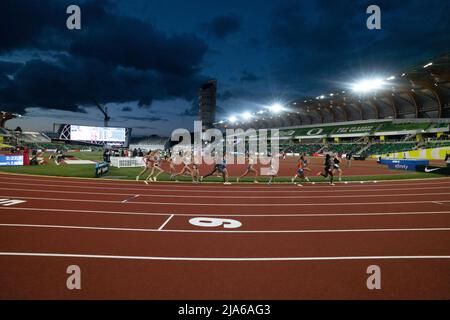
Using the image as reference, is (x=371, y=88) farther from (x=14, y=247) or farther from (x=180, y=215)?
(x=14, y=247)

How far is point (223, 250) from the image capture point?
5461mm

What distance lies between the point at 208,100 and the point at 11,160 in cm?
15304

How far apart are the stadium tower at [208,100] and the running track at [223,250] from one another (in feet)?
514

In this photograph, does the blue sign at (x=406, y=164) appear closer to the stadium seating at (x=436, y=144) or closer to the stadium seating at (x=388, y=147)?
the stadium seating at (x=436, y=144)

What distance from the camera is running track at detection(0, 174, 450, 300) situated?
3902 millimetres

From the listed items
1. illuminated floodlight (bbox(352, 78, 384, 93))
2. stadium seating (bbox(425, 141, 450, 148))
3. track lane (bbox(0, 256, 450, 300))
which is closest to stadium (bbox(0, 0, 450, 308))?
track lane (bbox(0, 256, 450, 300))

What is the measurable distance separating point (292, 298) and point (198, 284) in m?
1.40

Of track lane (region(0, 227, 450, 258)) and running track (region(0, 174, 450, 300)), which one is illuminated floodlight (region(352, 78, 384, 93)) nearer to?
running track (region(0, 174, 450, 300))

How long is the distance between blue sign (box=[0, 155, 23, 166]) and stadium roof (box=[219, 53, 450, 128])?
53.2m

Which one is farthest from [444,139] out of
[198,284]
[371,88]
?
[198,284]

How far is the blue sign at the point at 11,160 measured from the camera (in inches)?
1008

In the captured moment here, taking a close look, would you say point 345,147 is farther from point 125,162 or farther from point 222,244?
point 222,244

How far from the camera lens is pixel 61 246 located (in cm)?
550

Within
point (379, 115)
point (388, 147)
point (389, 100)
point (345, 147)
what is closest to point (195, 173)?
point (388, 147)
